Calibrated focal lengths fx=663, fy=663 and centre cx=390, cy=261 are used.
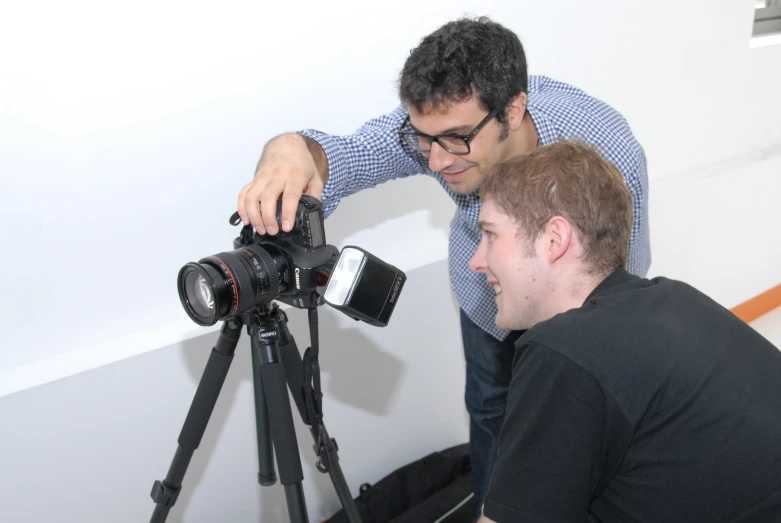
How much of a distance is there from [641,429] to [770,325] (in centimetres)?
263

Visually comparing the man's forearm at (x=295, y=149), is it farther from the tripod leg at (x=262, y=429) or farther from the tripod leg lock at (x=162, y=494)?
the tripod leg lock at (x=162, y=494)

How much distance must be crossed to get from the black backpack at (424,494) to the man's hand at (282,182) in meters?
1.08

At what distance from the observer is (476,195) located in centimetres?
161

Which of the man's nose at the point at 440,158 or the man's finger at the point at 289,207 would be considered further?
the man's nose at the point at 440,158

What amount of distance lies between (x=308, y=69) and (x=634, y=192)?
88 cm

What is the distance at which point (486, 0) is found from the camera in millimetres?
2033

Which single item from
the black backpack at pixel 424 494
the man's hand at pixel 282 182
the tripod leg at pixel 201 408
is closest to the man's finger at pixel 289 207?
the man's hand at pixel 282 182

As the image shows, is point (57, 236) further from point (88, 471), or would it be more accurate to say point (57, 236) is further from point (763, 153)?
point (763, 153)

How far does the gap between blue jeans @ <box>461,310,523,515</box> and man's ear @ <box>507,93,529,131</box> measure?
566 millimetres

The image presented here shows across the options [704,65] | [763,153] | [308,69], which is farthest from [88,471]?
[763,153]

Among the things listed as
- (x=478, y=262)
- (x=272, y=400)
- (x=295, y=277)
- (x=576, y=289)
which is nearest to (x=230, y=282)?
(x=295, y=277)


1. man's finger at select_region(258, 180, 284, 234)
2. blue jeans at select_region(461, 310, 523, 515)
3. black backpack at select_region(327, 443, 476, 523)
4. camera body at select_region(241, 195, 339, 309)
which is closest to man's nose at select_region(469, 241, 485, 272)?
camera body at select_region(241, 195, 339, 309)

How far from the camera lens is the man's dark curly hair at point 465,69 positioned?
1348mm

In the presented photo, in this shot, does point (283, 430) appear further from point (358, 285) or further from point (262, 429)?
point (358, 285)
